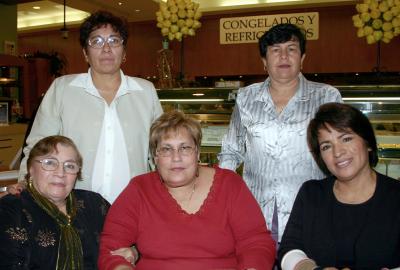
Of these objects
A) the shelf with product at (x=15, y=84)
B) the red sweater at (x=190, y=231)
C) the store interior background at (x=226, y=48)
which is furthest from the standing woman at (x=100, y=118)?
the shelf with product at (x=15, y=84)

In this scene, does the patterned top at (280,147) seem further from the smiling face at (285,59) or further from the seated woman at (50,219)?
the seated woman at (50,219)

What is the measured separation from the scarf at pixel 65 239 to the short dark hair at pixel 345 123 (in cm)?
113

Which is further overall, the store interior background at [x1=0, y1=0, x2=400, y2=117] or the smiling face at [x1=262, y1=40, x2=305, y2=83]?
the store interior background at [x1=0, y1=0, x2=400, y2=117]

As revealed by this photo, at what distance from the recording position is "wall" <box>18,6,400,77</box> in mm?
7965

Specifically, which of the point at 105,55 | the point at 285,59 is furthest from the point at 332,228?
the point at 105,55

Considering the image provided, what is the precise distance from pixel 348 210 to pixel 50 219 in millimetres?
1265

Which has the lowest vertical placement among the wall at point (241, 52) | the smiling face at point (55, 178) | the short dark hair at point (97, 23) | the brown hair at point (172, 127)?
the smiling face at point (55, 178)

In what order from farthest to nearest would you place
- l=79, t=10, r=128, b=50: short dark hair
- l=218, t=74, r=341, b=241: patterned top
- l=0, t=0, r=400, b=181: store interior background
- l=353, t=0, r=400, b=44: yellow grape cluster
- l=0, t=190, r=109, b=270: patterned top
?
1. l=0, t=0, r=400, b=181: store interior background
2. l=353, t=0, r=400, b=44: yellow grape cluster
3. l=79, t=10, r=128, b=50: short dark hair
4. l=218, t=74, r=341, b=241: patterned top
5. l=0, t=190, r=109, b=270: patterned top

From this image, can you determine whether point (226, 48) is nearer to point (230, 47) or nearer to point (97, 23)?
point (230, 47)

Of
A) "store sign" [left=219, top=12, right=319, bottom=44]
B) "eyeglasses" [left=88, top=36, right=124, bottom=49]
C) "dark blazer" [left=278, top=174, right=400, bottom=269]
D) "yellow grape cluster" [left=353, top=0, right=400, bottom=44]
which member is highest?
"store sign" [left=219, top=12, right=319, bottom=44]

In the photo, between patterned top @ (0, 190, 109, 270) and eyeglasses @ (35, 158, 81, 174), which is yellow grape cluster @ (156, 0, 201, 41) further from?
patterned top @ (0, 190, 109, 270)

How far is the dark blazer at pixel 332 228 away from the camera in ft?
5.63

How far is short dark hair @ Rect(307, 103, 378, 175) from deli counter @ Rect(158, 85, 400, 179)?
71 centimetres

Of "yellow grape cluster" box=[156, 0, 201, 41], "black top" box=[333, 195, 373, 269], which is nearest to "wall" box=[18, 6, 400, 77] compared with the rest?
"yellow grape cluster" box=[156, 0, 201, 41]
